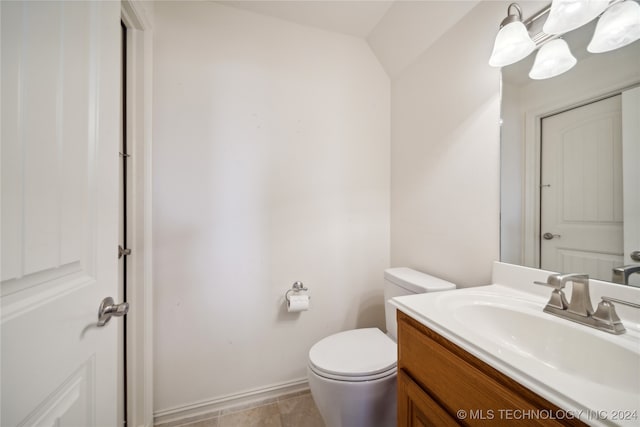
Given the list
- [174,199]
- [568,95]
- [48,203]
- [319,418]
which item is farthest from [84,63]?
[319,418]

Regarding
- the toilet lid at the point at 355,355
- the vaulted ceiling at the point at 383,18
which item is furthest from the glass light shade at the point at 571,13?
the toilet lid at the point at 355,355

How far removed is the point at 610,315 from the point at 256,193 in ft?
4.76

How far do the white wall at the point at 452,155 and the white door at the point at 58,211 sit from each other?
1373mm

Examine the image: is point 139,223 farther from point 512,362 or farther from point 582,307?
point 582,307

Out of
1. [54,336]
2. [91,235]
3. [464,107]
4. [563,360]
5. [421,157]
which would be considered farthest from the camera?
[421,157]

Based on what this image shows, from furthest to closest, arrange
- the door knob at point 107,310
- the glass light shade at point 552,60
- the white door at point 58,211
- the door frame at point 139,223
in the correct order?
1. the door frame at point 139,223
2. the glass light shade at point 552,60
3. the door knob at point 107,310
4. the white door at point 58,211

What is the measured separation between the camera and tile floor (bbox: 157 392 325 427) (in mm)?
1280

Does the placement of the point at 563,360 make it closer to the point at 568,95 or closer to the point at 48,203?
the point at 568,95

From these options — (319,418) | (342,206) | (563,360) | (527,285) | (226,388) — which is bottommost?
(319,418)

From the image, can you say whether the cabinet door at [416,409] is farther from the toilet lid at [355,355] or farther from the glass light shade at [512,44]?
the glass light shade at [512,44]

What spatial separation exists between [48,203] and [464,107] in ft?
4.91

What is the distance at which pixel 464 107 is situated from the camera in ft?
3.80

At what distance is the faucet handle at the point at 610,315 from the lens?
0.61m

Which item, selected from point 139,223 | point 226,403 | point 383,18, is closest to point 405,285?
point 226,403
